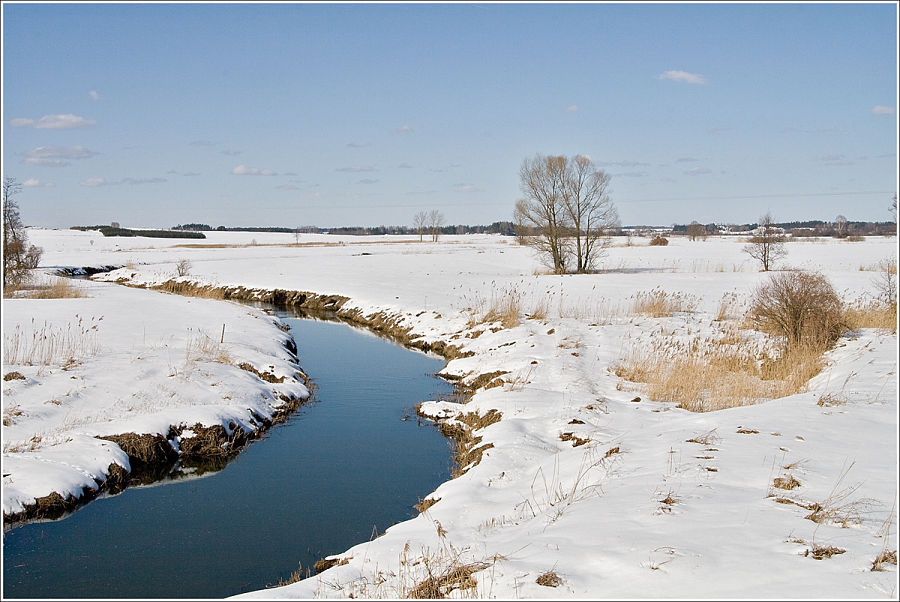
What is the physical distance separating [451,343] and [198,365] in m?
8.60

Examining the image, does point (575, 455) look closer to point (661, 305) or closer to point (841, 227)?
point (661, 305)

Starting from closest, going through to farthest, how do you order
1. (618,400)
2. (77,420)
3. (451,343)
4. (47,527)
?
1. (47,527)
2. (77,420)
3. (618,400)
4. (451,343)

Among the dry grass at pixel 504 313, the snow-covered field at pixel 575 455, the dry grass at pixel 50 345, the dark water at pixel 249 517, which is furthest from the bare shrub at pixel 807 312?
the dry grass at pixel 50 345

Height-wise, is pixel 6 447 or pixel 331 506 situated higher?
pixel 6 447

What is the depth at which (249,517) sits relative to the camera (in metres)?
8.72

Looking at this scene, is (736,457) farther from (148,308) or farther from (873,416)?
(148,308)

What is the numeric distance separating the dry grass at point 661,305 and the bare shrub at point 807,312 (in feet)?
16.2

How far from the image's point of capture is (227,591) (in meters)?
6.82

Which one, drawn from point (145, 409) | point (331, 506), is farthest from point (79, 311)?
point (331, 506)

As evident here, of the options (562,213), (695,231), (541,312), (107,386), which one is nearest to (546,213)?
(562,213)

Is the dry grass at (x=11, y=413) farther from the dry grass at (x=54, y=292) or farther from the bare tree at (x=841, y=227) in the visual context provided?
the bare tree at (x=841, y=227)

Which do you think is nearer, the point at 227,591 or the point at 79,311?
the point at 227,591

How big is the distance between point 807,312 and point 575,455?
8.79 metres

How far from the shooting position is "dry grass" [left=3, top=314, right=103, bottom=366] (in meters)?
12.5
